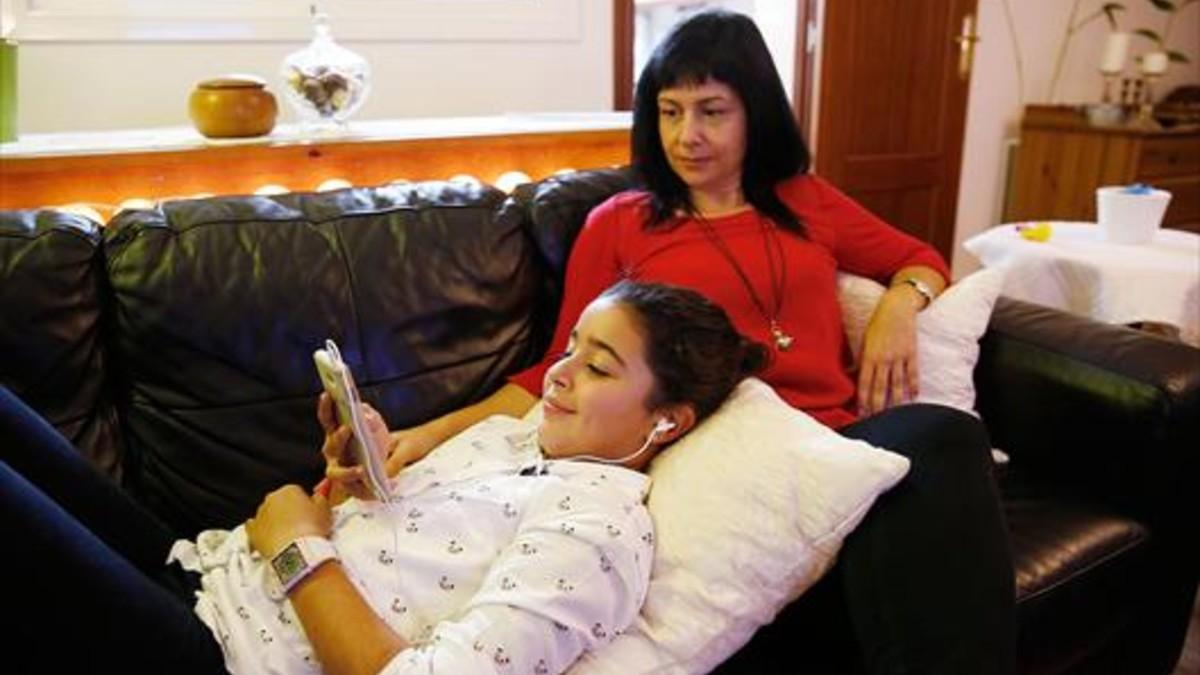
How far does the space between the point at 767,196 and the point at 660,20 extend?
13.0 feet

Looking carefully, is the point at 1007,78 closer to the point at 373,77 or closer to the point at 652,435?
the point at 373,77

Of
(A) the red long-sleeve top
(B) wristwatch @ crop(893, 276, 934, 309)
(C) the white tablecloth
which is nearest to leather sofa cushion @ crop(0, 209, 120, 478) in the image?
(A) the red long-sleeve top

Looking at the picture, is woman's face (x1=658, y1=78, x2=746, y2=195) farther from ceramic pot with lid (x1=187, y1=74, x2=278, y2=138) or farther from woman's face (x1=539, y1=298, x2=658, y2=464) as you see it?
ceramic pot with lid (x1=187, y1=74, x2=278, y2=138)

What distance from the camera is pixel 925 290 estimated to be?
5.12ft

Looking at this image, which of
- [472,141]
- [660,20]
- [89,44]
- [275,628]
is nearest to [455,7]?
[472,141]

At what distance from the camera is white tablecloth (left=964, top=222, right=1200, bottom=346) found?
2.07 meters

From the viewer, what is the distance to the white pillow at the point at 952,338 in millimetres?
1534

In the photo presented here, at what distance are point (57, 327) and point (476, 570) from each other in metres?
0.75

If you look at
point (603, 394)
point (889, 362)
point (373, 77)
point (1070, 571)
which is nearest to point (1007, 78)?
point (373, 77)

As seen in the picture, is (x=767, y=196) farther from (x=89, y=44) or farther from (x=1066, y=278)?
(x=89, y=44)

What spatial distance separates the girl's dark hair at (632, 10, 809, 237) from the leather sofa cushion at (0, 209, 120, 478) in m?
0.90

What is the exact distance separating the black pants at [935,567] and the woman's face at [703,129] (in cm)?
63

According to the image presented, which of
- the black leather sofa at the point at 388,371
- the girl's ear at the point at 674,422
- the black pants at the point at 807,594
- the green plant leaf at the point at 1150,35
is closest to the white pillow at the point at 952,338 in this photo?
the black leather sofa at the point at 388,371

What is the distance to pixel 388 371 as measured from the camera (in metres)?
1.45
